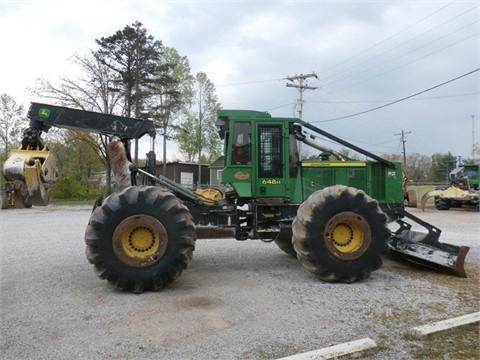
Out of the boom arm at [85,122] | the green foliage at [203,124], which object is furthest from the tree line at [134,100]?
the boom arm at [85,122]

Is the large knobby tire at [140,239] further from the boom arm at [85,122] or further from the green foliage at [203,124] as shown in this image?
the green foliage at [203,124]

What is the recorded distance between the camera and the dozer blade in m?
7.41

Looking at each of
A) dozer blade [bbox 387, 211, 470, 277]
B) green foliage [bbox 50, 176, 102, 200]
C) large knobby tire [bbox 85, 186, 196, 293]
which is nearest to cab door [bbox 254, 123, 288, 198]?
large knobby tire [bbox 85, 186, 196, 293]

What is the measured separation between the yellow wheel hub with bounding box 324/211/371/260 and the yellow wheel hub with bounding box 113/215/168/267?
2.59 metres

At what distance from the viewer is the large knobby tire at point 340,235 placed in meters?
6.88

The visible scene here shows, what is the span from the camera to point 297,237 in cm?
689

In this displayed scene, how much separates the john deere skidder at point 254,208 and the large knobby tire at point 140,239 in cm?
1

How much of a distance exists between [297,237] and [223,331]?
94.3 inches

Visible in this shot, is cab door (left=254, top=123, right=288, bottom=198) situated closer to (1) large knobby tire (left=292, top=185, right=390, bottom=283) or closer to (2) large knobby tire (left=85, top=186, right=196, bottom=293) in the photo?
(1) large knobby tire (left=292, top=185, right=390, bottom=283)

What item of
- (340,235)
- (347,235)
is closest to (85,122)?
(340,235)

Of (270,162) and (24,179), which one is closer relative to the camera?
(24,179)

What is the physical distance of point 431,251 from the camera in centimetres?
779

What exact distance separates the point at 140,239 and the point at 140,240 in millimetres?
15

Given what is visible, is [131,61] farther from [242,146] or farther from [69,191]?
[242,146]
